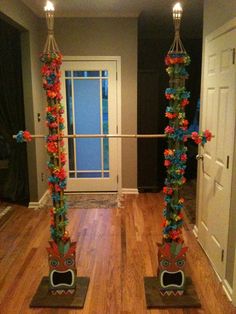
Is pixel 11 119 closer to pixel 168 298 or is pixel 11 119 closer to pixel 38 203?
pixel 38 203

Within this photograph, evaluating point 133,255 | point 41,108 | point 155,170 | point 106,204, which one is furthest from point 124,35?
point 133,255

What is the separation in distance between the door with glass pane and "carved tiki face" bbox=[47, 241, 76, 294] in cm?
260

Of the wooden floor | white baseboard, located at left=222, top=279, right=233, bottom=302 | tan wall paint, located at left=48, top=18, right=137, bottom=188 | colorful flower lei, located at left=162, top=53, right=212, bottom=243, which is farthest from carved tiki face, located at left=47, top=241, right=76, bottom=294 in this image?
tan wall paint, located at left=48, top=18, right=137, bottom=188

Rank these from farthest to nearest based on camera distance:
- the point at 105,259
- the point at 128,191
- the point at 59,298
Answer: the point at 128,191
the point at 105,259
the point at 59,298

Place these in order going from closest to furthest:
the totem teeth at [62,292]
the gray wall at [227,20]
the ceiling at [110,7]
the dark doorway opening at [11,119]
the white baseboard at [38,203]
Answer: the gray wall at [227,20] → the totem teeth at [62,292] → the ceiling at [110,7] → the dark doorway opening at [11,119] → the white baseboard at [38,203]

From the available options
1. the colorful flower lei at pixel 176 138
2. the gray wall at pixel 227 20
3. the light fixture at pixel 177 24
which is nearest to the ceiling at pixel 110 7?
the gray wall at pixel 227 20

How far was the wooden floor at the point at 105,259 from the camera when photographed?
248cm

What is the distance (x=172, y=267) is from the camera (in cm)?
248

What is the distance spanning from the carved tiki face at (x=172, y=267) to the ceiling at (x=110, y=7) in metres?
3.00

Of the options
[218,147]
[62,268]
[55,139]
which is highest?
[55,139]

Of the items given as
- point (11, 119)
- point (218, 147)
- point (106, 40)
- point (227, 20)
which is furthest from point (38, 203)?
point (227, 20)

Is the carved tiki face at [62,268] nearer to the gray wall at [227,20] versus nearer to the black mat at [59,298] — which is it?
the black mat at [59,298]

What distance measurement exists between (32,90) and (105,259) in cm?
240

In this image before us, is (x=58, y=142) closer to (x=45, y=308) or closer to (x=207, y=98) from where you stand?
(x=45, y=308)
